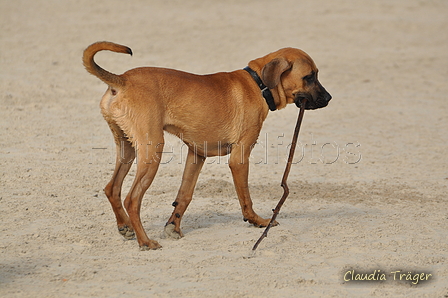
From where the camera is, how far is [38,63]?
12.6 meters

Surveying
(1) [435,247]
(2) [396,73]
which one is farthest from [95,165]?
(2) [396,73]

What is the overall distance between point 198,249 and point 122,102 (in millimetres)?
1445

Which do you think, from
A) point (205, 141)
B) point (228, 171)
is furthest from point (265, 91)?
point (228, 171)

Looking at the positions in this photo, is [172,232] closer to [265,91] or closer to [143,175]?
[143,175]

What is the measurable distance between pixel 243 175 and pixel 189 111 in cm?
87

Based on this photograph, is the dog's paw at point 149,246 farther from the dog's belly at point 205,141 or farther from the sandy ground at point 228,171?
the dog's belly at point 205,141

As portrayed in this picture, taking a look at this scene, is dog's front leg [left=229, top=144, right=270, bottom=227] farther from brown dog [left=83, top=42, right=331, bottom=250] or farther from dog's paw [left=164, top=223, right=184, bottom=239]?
dog's paw [left=164, top=223, right=184, bottom=239]

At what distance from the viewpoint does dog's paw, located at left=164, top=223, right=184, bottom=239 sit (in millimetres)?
6066

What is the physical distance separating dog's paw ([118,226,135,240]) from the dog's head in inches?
73.5

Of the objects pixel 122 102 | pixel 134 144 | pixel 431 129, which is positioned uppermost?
pixel 122 102

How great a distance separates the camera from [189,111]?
579 centimetres

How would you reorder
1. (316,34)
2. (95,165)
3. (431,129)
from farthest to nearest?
(316,34) < (431,129) < (95,165)

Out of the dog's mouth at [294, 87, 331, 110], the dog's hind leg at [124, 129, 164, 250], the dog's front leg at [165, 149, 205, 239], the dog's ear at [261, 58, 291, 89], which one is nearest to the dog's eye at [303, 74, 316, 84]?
the dog's mouth at [294, 87, 331, 110]

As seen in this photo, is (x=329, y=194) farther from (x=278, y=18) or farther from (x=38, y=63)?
(x=278, y=18)
